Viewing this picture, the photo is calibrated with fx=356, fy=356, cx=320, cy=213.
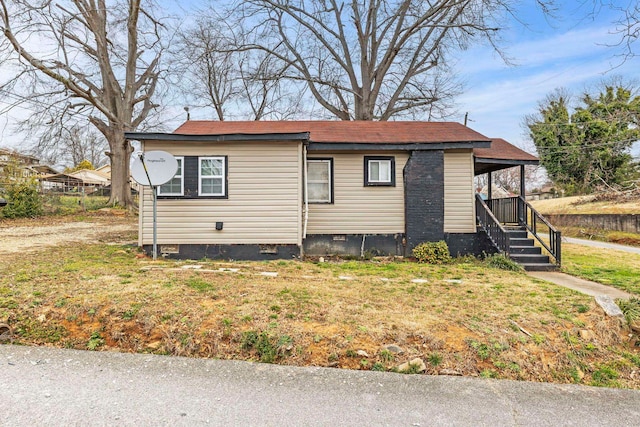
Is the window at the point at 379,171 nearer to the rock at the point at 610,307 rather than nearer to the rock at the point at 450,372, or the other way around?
the rock at the point at 610,307

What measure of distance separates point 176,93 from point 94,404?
76.1 ft

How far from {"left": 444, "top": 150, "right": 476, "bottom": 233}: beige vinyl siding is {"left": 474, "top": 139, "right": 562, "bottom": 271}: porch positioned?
0.25 m

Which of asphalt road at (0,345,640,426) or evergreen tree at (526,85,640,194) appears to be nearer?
asphalt road at (0,345,640,426)

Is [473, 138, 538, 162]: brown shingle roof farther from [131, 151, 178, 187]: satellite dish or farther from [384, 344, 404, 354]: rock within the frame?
[131, 151, 178, 187]: satellite dish

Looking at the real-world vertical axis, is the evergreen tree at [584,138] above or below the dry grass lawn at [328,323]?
above

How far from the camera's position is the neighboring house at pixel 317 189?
323 inches

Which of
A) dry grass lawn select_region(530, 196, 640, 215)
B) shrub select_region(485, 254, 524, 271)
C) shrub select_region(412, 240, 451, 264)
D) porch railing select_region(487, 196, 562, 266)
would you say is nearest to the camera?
shrub select_region(485, 254, 524, 271)

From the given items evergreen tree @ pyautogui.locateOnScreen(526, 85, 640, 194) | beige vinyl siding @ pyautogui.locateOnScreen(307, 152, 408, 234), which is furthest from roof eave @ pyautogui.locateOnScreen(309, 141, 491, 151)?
evergreen tree @ pyautogui.locateOnScreen(526, 85, 640, 194)

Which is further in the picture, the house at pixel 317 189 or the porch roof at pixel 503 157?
the porch roof at pixel 503 157

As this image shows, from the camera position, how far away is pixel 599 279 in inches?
276

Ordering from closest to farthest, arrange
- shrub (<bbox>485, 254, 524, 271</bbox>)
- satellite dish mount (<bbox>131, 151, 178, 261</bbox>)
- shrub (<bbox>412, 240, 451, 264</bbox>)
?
satellite dish mount (<bbox>131, 151, 178, 261</bbox>) < shrub (<bbox>485, 254, 524, 271</bbox>) < shrub (<bbox>412, 240, 451, 264</bbox>)

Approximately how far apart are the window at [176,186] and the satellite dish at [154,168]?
649 mm

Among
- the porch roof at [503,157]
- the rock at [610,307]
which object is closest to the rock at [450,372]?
the rock at [610,307]

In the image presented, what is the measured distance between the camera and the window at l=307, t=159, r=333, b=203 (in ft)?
30.7
